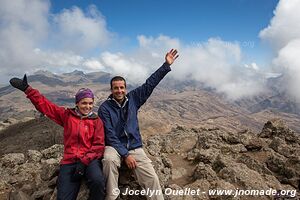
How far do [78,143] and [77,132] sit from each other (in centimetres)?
48

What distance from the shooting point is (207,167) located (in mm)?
17641

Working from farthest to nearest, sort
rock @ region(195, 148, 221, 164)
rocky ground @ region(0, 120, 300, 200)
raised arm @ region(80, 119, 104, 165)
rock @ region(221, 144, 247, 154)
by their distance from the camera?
rock @ region(221, 144, 247, 154) → rock @ region(195, 148, 221, 164) → rocky ground @ region(0, 120, 300, 200) → raised arm @ region(80, 119, 104, 165)

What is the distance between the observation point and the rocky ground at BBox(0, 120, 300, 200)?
1551 cm

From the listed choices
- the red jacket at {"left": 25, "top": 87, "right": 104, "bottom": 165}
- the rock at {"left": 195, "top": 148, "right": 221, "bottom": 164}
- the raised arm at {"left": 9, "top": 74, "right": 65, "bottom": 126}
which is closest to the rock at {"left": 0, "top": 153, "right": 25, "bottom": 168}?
the raised arm at {"left": 9, "top": 74, "right": 65, "bottom": 126}

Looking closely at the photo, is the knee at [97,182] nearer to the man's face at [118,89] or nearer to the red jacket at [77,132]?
the red jacket at [77,132]

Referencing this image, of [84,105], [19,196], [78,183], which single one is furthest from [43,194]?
[84,105]

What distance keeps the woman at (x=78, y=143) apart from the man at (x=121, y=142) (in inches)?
16.2

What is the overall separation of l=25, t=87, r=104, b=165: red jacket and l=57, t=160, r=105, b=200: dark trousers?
1.08ft

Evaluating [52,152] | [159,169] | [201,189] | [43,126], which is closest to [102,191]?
[159,169]

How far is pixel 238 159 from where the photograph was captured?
68.2ft

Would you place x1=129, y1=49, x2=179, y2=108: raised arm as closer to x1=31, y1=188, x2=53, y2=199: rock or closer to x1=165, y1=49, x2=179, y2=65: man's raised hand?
x1=165, y1=49, x2=179, y2=65: man's raised hand

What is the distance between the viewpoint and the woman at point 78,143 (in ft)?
38.5

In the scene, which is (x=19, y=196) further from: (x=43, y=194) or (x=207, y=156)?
(x=207, y=156)

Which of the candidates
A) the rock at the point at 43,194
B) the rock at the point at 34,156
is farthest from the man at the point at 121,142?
the rock at the point at 34,156
